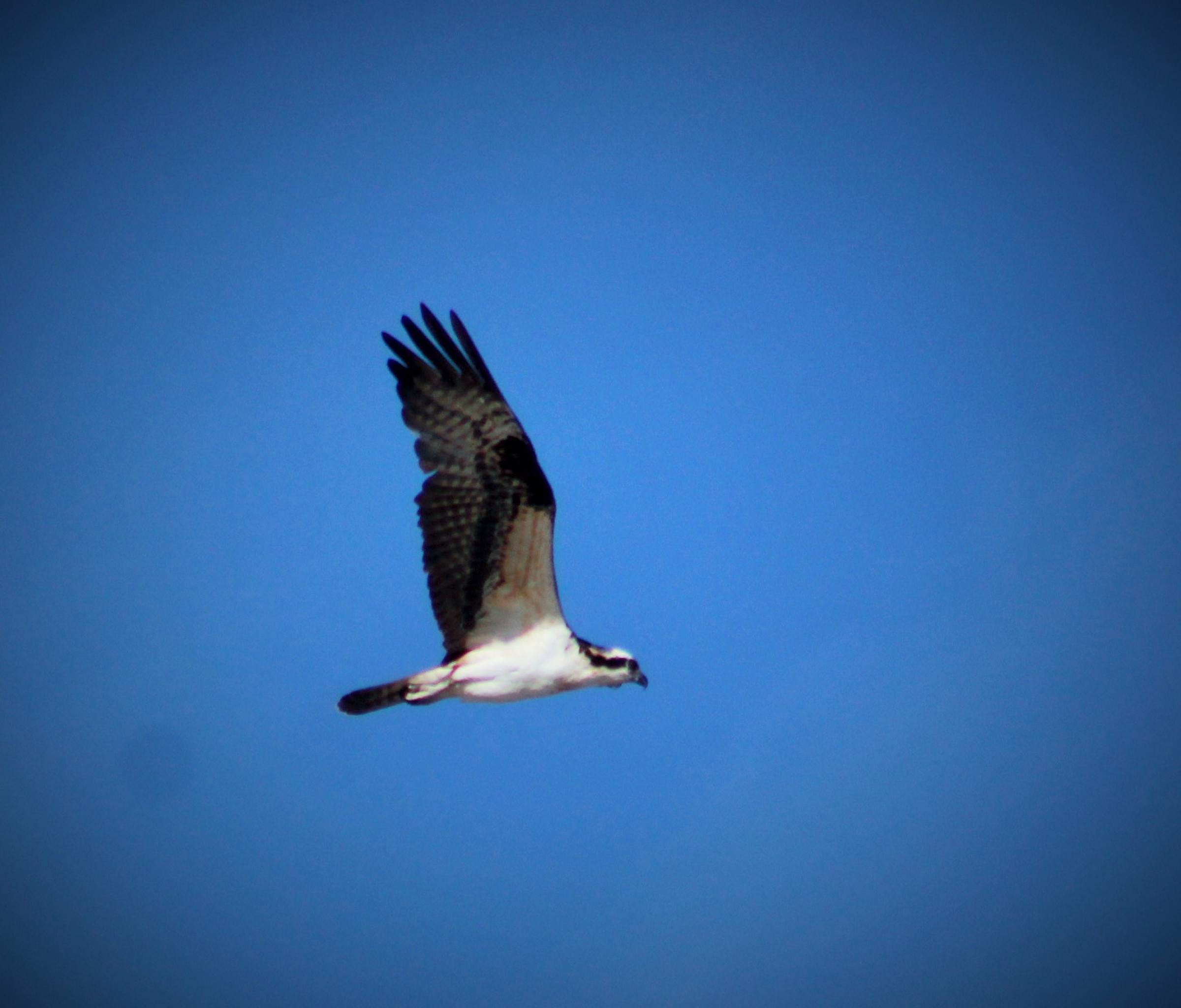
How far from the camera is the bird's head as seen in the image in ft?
14.6

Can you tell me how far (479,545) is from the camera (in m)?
4.23

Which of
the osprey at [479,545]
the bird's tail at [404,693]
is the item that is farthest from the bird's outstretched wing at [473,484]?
the bird's tail at [404,693]

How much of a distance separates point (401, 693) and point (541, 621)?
0.99 meters

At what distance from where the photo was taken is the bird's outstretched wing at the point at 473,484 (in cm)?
412

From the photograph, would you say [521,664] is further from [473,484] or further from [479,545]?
[473,484]

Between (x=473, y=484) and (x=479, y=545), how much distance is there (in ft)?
1.29

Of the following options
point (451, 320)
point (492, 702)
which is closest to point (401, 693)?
point (492, 702)

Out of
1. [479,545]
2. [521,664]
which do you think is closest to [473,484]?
[479,545]

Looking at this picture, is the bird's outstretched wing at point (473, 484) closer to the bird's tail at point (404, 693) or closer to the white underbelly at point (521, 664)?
the white underbelly at point (521, 664)

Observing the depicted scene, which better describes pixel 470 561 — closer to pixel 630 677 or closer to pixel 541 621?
pixel 541 621

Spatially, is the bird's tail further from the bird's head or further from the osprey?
the bird's head

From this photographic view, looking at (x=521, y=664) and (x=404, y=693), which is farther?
(x=521, y=664)

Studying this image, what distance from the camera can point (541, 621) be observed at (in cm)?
441

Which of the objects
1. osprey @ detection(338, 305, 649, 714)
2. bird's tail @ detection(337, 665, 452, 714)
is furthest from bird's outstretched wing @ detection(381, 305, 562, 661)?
bird's tail @ detection(337, 665, 452, 714)
